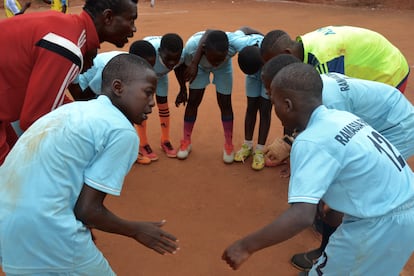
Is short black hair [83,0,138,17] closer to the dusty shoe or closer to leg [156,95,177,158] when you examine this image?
leg [156,95,177,158]

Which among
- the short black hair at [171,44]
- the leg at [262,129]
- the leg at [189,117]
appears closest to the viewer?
the short black hair at [171,44]

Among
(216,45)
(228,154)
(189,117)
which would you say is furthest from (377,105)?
(189,117)

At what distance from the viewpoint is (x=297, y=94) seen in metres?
2.28

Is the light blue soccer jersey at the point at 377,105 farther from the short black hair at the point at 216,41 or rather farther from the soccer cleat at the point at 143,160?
the soccer cleat at the point at 143,160

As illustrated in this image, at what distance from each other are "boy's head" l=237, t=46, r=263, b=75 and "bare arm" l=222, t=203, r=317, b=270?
2.51 metres

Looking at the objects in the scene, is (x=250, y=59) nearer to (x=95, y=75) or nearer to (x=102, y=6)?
(x=95, y=75)

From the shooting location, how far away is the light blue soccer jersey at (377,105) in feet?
9.50

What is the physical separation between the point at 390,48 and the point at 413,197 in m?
1.89

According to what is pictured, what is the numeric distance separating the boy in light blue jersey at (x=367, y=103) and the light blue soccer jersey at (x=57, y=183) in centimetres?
129

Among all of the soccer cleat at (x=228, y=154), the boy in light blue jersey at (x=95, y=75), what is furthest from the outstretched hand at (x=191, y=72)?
the soccer cleat at (x=228, y=154)

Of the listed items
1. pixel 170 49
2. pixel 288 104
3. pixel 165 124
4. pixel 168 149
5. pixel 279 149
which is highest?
pixel 288 104

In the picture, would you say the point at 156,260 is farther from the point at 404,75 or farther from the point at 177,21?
the point at 177,21

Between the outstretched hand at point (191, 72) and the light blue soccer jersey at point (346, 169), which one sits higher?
the light blue soccer jersey at point (346, 169)

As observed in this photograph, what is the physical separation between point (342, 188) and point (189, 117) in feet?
9.89
